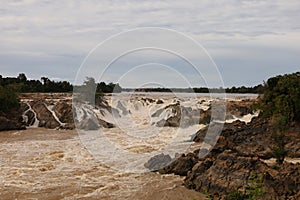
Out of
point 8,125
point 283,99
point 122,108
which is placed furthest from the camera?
point 122,108

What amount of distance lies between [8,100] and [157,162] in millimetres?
18400

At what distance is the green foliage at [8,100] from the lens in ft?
90.5

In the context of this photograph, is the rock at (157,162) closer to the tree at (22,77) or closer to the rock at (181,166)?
the rock at (181,166)

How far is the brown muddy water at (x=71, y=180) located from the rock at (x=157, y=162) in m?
0.61

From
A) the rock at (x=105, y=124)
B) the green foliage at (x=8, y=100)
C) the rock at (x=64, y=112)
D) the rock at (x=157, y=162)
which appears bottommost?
the rock at (x=157, y=162)

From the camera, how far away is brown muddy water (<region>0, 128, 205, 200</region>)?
10391 millimetres

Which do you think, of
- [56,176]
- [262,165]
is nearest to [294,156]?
[262,165]

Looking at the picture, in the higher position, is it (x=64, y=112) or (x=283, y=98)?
(x=283, y=98)

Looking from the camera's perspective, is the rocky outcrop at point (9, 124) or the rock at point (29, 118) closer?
the rocky outcrop at point (9, 124)

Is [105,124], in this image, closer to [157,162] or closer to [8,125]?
[8,125]

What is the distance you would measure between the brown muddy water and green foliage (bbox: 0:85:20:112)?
11278 millimetres

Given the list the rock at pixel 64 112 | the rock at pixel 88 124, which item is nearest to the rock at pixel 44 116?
the rock at pixel 64 112

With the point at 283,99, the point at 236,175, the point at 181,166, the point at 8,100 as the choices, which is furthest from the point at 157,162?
the point at 8,100

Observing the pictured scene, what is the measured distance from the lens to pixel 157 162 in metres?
13.5
